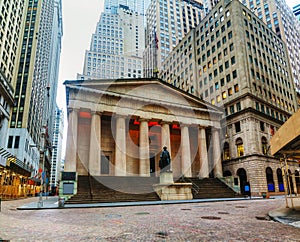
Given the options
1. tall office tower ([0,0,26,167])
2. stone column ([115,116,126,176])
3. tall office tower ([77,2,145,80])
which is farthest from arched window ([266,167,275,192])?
tall office tower ([77,2,145,80])

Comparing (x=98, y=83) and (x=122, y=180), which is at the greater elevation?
(x=98, y=83)

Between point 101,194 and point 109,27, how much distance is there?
146m

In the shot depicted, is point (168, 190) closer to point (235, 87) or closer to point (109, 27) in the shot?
point (235, 87)

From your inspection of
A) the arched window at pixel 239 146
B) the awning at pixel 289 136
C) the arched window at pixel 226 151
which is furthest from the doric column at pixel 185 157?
the awning at pixel 289 136

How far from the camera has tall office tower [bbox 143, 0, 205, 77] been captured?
9939 cm

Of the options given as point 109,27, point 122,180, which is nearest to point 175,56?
point 122,180

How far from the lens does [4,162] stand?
106ft

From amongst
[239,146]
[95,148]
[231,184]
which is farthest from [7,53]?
[231,184]

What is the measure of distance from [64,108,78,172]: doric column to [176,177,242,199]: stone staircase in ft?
45.1

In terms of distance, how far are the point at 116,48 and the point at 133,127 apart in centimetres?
11535

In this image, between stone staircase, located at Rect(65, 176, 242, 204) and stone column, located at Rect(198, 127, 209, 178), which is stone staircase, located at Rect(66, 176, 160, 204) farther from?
stone column, located at Rect(198, 127, 209, 178)

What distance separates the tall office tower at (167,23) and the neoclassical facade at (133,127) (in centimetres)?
5751

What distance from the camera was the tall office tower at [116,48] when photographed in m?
127

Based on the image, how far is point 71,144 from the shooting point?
29.8 m
